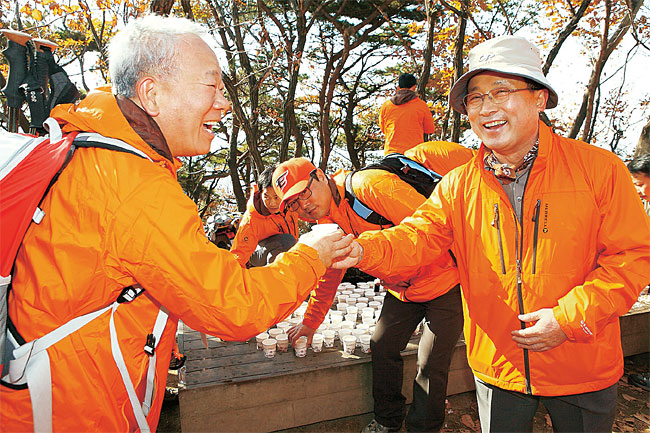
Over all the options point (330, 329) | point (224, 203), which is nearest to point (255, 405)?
point (330, 329)

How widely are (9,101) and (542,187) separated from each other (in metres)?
2.87

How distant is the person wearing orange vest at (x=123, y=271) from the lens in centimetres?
137

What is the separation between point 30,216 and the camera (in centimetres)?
132

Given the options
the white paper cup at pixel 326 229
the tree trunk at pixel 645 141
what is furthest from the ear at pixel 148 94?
the tree trunk at pixel 645 141

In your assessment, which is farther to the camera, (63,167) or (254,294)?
(254,294)

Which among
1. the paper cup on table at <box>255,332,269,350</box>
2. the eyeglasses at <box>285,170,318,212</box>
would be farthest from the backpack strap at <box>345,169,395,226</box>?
the paper cup on table at <box>255,332,269,350</box>

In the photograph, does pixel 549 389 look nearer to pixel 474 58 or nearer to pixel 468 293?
pixel 468 293

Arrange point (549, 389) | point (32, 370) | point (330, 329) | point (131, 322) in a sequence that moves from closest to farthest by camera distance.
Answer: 1. point (32, 370)
2. point (131, 322)
3. point (549, 389)
4. point (330, 329)

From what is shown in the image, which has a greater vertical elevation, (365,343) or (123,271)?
(123,271)

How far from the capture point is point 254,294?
153 centimetres

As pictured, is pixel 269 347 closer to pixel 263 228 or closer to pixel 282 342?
pixel 282 342

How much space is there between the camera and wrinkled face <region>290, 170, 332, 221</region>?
347 cm

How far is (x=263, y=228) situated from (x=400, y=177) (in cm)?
244

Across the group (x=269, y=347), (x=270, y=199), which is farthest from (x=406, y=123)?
(x=269, y=347)
